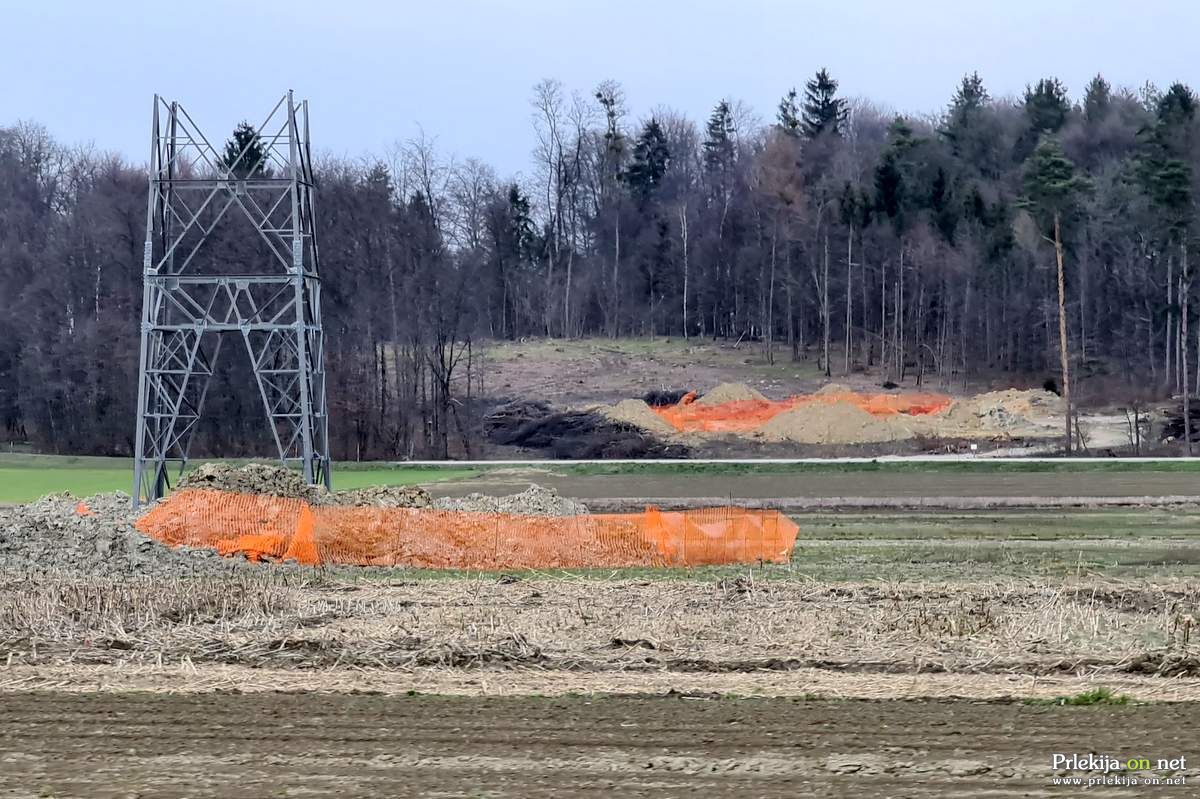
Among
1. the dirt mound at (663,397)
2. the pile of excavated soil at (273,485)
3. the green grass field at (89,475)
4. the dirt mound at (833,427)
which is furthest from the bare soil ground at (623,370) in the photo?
the pile of excavated soil at (273,485)

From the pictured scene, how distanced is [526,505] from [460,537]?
4139 millimetres

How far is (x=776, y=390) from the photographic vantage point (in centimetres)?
6900

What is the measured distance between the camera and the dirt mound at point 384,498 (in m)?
26.9

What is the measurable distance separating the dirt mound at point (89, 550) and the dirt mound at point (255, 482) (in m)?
2.53

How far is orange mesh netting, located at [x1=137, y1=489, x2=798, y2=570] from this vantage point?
2278 centimetres

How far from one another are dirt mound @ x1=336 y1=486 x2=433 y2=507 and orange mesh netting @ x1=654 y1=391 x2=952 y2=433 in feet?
94.1

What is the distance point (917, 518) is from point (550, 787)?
21.3 metres

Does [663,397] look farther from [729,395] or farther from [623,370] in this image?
[623,370]

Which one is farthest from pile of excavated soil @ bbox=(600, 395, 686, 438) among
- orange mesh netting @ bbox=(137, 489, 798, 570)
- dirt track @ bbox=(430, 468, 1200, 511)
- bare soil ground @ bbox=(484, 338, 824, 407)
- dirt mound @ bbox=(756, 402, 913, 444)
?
orange mesh netting @ bbox=(137, 489, 798, 570)

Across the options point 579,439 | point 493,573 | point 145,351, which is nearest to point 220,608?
point 493,573

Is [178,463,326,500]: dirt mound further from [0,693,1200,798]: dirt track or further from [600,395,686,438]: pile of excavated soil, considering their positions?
[600,395,686,438]: pile of excavated soil

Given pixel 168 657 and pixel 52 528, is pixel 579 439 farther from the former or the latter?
pixel 168 657

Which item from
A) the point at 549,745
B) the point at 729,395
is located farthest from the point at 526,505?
the point at 729,395

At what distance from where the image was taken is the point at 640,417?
5712 centimetres
